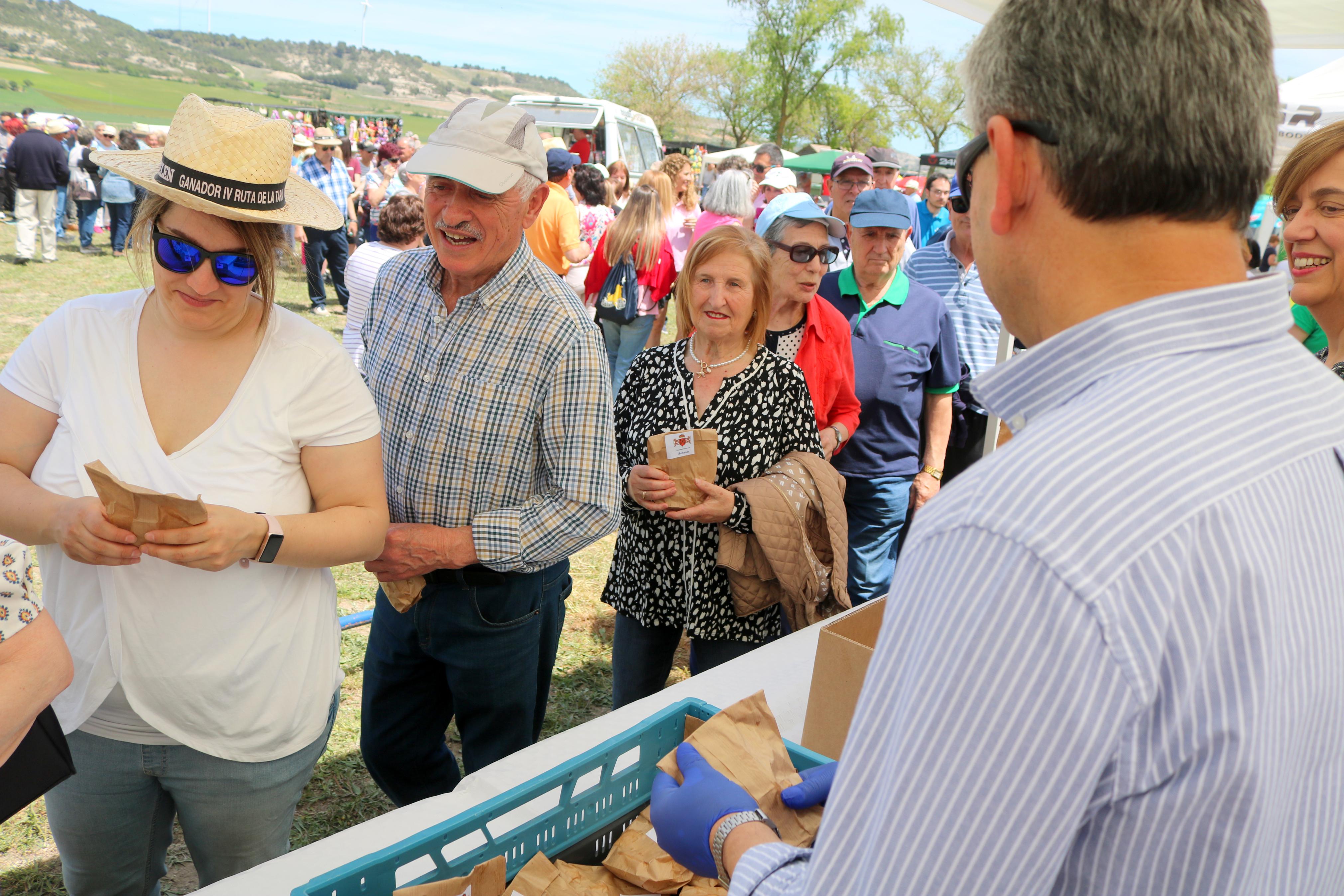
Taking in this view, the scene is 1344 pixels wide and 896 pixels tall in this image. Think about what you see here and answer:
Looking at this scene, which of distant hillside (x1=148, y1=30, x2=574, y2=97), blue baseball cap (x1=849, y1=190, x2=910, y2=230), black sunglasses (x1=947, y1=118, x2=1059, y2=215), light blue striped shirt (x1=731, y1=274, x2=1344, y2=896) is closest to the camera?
light blue striped shirt (x1=731, y1=274, x2=1344, y2=896)

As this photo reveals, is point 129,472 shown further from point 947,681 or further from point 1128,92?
point 1128,92

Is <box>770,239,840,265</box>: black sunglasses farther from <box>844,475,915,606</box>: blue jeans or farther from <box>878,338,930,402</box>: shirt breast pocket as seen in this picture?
<box>844,475,915,606</box>: blue jeans

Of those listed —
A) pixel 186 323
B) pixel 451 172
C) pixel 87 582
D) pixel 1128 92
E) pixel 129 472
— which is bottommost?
pixel 87 582

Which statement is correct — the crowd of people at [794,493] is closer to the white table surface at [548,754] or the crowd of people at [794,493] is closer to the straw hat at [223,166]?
the straw hat at [223,166]

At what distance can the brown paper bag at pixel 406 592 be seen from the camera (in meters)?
2.24

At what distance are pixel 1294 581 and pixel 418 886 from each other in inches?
45.2

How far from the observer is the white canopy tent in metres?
3.40

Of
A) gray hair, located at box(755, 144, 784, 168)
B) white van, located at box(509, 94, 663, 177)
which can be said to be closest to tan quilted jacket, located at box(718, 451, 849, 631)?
gray hair, located at box(755, 144, 784, 168)

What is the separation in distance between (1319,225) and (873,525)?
6.54ft

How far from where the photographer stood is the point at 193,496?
5.63ft

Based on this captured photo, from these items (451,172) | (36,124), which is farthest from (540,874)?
(36,124)

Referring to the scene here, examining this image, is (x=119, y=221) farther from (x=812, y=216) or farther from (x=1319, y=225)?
(x=1319, y=225)

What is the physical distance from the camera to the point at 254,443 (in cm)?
177

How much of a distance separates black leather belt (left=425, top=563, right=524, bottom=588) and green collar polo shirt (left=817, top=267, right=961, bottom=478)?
74.0 inches
